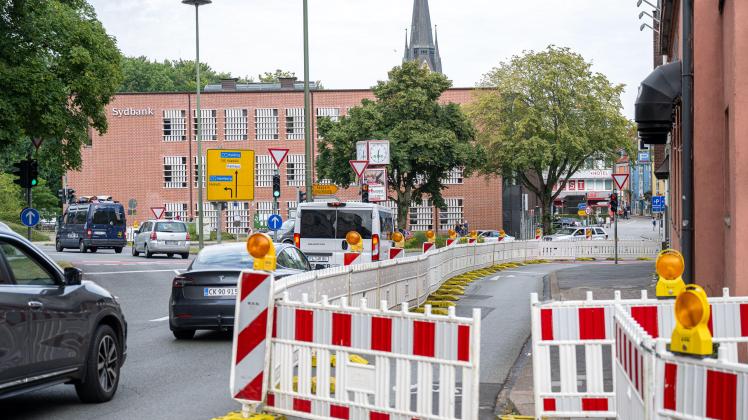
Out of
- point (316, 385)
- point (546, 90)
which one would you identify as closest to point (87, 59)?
point (316, 385)

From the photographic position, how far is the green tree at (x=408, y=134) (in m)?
64.1

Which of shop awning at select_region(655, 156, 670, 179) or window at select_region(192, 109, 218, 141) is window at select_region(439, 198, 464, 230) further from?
shop awning at select_region(655, 156, 670, 179)

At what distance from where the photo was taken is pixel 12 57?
3189 cm

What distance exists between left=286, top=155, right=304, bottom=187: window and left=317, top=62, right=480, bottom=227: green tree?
1434 centimetres

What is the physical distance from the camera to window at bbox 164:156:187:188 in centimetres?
8212

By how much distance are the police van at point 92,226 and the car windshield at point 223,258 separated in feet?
125

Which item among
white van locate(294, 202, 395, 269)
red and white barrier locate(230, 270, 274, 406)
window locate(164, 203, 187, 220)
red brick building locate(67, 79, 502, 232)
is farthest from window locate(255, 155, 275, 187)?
red and white barrier locate(230, 270, 274, 406)

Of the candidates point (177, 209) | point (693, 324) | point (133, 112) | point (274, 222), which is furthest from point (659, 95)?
point (133, 112)

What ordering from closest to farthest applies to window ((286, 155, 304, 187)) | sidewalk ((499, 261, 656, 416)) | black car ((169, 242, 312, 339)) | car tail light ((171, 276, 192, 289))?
sidewalk ((499, 261, 656, 416)), black car ((169, 242, 312, 339)), car tail light ((171, 276, 192, 289)), window ((286, 155, 304, 187))

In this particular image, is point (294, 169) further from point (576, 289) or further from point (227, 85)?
point (576, 289)

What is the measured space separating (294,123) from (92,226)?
105ft

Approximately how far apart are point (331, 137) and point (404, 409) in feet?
191

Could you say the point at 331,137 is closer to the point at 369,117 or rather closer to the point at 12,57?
the point at 369,117

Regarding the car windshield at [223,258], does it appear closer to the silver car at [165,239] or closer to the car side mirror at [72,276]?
the car side mirror at [72,276]
